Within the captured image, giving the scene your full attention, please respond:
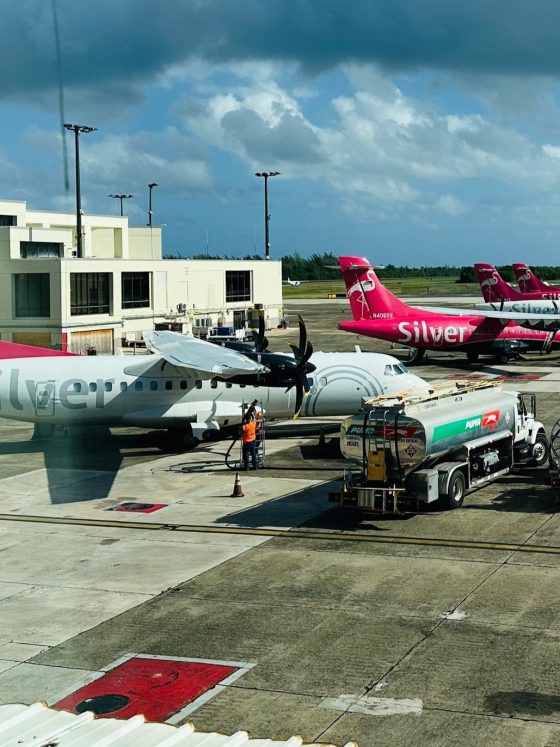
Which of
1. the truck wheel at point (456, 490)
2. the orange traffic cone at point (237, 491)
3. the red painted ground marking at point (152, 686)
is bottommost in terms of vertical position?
the red painted ground marking at point (152, 686)

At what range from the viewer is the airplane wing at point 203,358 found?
31.9 meters

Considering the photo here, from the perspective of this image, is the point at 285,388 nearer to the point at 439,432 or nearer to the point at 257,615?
the point at 439,432

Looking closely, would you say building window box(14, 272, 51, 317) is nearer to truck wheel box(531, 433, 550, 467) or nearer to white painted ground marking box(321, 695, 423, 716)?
truck wheel box(531, 433, 550, 467)

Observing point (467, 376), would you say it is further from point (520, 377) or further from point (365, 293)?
point (365, 293)

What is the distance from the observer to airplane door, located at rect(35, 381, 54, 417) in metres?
36.2

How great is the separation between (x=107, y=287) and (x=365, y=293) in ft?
58.8

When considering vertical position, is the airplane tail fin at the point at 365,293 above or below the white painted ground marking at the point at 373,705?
above

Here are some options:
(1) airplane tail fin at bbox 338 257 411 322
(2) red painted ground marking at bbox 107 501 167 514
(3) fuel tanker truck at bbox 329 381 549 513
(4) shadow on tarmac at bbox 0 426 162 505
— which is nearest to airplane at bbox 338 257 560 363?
(1) airplane tail fin at bbox 338 257 411 322

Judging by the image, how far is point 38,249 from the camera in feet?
233

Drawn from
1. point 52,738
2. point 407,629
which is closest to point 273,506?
point 407,629

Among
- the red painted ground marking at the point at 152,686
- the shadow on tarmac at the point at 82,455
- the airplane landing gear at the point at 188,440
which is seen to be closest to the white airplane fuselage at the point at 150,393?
the airplane landing gear at the point at 188,440

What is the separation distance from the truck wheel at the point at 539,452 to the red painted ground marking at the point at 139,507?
12259mm

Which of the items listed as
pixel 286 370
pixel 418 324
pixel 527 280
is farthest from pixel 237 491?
pixel 527 280

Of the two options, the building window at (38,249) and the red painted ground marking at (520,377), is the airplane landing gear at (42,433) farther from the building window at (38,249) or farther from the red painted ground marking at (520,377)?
the building window at (38,249)
